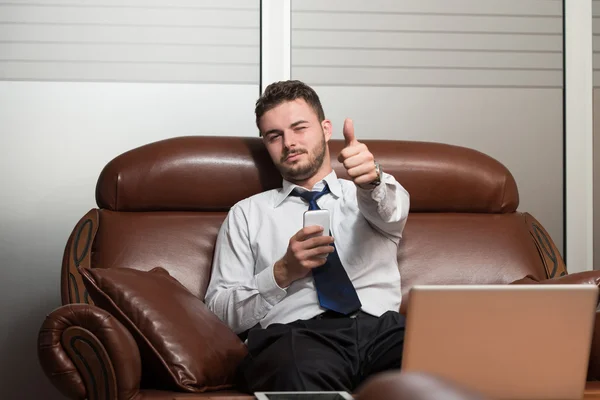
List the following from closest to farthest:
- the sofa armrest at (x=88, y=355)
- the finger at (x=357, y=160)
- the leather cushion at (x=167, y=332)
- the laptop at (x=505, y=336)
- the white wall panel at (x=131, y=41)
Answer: the laptop at (x=505, y=336) → the sofa armrest at (x=88, y=355) → the leather cushion at (x=167, y=332) → the finger at (x=357, y=160) → the white wall panel at (x=131, y=41)

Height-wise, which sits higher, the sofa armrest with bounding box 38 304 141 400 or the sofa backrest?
the sofa backrest

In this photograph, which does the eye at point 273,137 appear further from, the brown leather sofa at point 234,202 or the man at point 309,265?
the brown leather sofa at point 234,202

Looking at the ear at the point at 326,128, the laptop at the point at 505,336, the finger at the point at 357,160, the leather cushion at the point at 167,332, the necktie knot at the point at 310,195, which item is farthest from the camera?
the ear at the point at 326,128

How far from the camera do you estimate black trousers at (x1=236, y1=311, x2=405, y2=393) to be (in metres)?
1.75

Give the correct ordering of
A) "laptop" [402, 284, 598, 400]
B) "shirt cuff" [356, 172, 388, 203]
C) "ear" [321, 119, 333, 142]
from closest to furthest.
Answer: "laptop" [402, 284, 598, 400] < "shirt cuff" [356, 172, 388, 203] < "ear" [321, 119, 333, 142]

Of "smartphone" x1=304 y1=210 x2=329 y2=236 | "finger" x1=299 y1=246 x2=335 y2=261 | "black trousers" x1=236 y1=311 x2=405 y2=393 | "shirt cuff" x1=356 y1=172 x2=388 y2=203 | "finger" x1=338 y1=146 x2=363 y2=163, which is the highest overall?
"finger" x1=338 y1=146 x2=363 y2=163

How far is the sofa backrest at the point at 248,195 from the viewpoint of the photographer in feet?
7.84

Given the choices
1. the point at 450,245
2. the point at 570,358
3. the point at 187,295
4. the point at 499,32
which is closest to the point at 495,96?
the point at 499,32

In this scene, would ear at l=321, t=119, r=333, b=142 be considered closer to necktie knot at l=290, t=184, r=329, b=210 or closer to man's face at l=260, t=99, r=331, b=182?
man's face at l=260, t=99, r=331, b=182

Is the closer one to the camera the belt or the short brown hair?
the belt

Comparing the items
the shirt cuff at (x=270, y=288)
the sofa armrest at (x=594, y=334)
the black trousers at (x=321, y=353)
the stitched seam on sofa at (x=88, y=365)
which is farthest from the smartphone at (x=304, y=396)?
the sofa armrest at (x=594, y=334)

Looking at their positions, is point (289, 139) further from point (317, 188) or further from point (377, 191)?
point (377, 191)

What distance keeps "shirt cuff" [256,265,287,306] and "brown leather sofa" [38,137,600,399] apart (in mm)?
244

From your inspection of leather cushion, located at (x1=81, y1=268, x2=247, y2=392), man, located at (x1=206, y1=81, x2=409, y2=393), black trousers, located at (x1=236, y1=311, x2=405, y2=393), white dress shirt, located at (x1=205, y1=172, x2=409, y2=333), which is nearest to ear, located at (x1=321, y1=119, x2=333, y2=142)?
man, located at (x1=206, y1=81, x2=409, y2=393)
